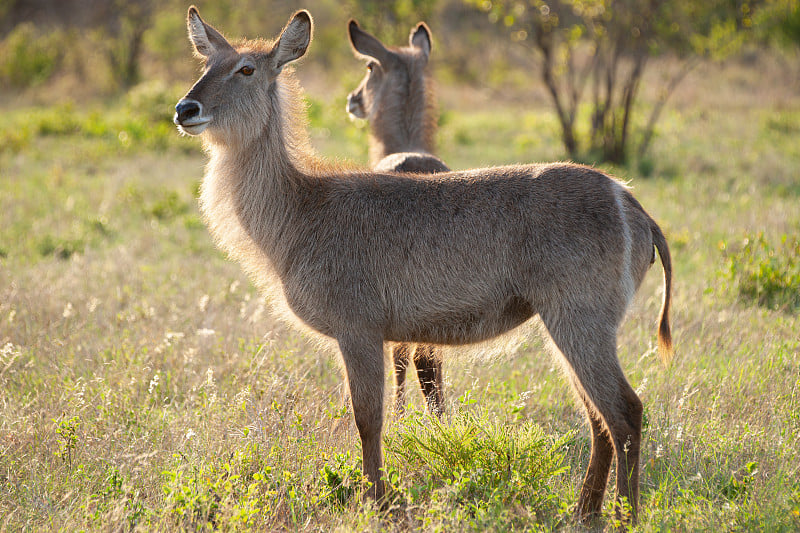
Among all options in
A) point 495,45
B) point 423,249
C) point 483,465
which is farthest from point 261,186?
point 495,45

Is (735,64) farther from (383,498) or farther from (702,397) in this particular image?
(383,498)

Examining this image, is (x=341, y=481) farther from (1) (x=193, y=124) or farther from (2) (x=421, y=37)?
(2) (x=421, y=37)

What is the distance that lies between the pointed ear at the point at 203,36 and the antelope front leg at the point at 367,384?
1898mm

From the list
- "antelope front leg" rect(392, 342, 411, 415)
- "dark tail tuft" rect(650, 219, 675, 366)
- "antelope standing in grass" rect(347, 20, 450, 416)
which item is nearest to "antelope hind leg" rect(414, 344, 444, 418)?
"antelope front leg" rect(392, 342, 411, 415)

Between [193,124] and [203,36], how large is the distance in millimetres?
847

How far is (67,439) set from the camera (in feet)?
13.0

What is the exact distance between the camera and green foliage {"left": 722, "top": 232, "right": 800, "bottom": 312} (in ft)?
19.3

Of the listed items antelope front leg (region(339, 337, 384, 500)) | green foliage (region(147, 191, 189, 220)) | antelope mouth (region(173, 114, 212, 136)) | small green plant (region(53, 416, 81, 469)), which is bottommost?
green foliage (region(147, 191, 189, 220))

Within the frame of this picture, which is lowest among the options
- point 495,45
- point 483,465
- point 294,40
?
point 495,45

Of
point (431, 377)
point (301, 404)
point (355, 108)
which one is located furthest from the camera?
point (355, 108)

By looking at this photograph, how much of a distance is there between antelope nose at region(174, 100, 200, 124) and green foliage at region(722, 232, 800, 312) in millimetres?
4656

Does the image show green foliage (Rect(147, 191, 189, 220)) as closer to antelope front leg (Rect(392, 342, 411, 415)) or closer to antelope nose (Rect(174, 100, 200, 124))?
antelope front leg (Rect(392, 342, 411, 415))

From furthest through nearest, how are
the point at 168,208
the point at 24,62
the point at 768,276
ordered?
the point at 24,62 < the point at 168,208 < the point at 768,276

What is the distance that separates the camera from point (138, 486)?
3729 millimetres
